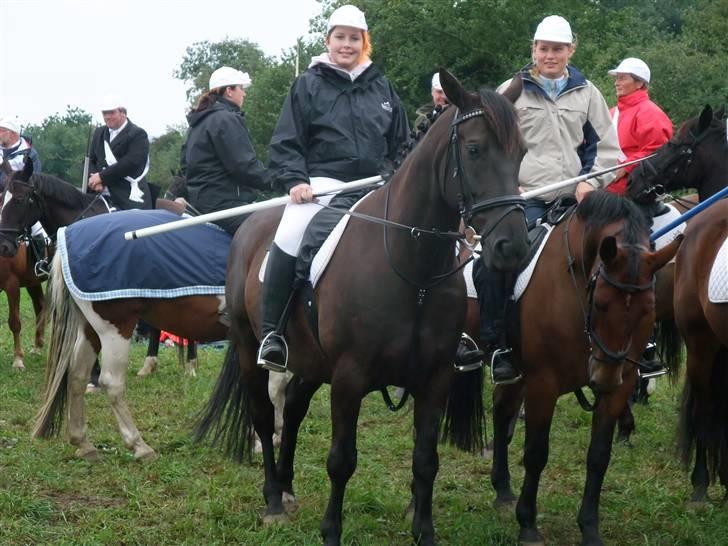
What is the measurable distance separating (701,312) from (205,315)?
4063 millimetres

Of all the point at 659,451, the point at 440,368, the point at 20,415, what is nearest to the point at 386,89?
the point at 440,368

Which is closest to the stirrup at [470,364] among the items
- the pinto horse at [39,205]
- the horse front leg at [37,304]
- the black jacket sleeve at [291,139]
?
the black jacket sleeve at [291,139]

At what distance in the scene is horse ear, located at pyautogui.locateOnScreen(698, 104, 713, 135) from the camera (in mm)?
8133

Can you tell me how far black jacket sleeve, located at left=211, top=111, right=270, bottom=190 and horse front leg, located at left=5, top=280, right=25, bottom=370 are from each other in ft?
16.8

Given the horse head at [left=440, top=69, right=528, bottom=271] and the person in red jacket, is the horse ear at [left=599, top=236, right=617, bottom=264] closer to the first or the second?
the horse head at [left=440, top=69, right=528, bottom=271]

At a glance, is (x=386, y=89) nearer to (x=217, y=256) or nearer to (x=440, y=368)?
(x=440, y=368)

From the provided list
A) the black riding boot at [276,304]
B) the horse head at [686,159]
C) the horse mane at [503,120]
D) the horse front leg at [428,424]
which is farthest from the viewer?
the horse head at [686,159]

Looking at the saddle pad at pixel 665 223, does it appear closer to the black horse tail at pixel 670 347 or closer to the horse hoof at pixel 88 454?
the black horse tail at pixel 670 347

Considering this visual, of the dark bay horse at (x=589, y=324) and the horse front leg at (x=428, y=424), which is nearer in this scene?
the dark bay horse at (x=589, y=324)

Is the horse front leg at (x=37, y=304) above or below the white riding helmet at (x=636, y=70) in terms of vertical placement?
below

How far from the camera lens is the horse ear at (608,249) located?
565cm

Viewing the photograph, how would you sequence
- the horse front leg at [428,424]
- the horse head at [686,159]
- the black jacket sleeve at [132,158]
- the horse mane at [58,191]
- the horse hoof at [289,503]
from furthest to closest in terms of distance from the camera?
the black jacket sleeve at [132,158] < the horse mane at [58,191] < the horse head at [686,159] < the horse hoof at [289,503] < the horse front leg at [428,424]

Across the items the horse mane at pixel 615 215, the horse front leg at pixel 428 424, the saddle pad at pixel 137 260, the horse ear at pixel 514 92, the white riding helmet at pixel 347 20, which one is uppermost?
the white riding helmet at pixel 347 20

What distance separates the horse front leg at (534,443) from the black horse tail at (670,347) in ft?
13.0
